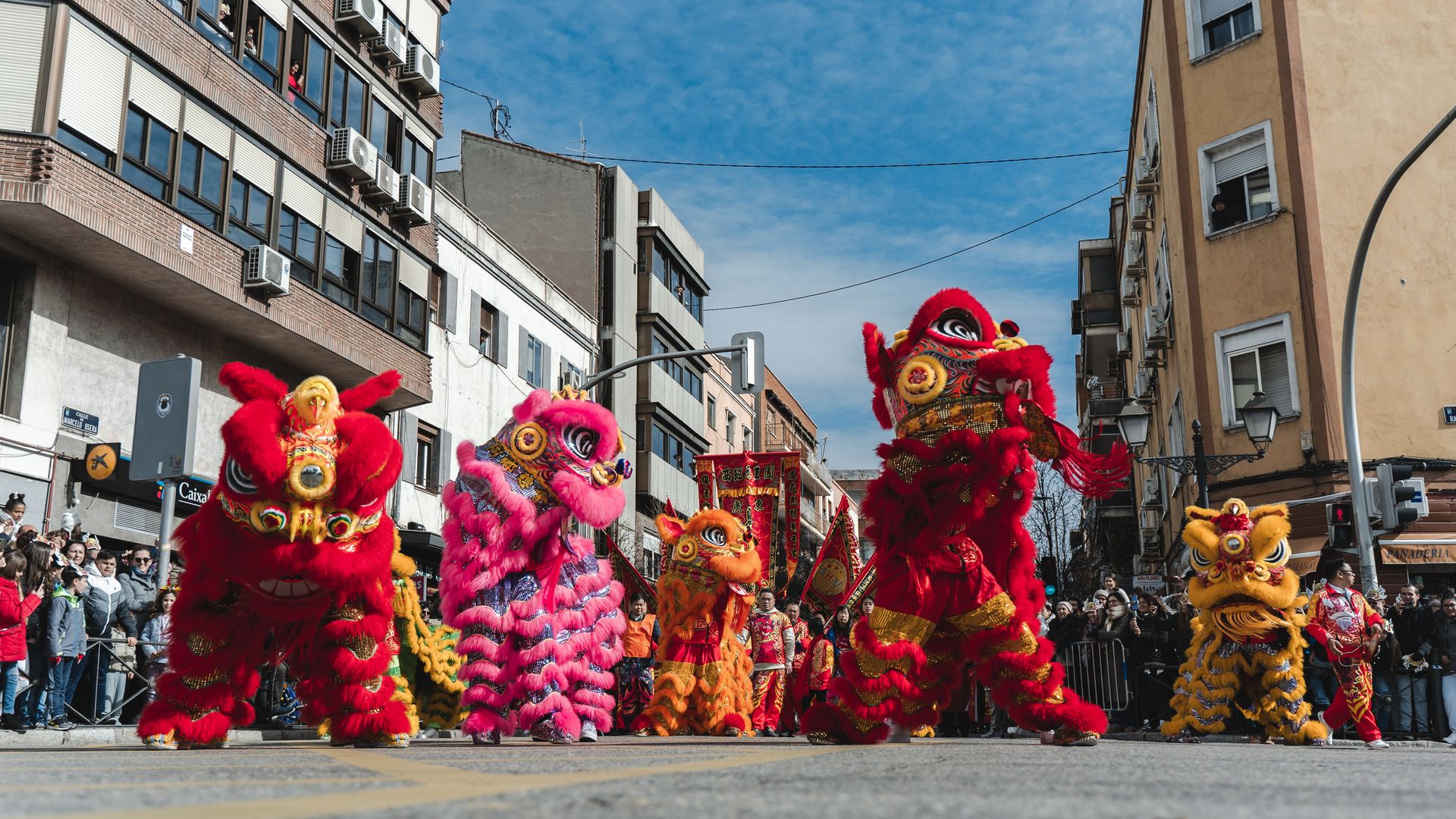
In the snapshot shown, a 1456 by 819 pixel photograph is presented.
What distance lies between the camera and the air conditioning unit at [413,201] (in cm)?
2223

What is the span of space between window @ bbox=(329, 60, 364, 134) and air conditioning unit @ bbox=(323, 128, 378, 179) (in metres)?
0.35

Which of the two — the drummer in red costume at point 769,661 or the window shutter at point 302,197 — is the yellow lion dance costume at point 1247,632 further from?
the window shutter at point 302,197

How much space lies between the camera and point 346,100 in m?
21.2

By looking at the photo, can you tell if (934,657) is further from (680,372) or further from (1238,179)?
(680,372)

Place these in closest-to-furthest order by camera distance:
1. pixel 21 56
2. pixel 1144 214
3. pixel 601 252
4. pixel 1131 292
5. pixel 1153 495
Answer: pixel 21 56
pixel 1144 214
pixel 1153 495
pixel 1131 292
pixel 601 252

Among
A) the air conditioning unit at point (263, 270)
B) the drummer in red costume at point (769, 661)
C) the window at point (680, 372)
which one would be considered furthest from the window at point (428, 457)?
the drummer in red costume at point (769, 661)

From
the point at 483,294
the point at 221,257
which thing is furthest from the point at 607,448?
the point at 483,294

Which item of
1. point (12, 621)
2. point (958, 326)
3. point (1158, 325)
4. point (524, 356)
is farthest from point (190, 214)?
point (1158, 325)

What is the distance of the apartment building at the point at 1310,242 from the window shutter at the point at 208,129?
1488cm

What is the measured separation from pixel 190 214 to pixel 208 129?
1.33 meters

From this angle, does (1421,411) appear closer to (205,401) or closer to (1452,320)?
(1452,320)

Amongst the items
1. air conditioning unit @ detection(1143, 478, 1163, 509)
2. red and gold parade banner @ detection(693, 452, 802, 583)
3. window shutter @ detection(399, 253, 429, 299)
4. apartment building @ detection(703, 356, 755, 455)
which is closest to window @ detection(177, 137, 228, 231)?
window shutter @ detection(399, 253, 429, 299)

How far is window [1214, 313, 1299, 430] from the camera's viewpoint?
1861 centimetres

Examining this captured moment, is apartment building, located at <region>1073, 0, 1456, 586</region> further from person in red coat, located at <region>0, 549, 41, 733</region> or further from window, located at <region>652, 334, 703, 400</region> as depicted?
window, located at <region>652, 334, 703, 400</region>
